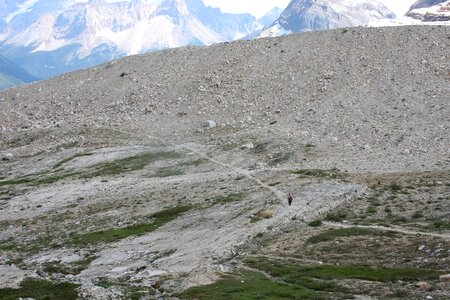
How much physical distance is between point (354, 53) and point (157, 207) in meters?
84.3

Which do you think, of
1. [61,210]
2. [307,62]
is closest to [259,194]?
[61,210]

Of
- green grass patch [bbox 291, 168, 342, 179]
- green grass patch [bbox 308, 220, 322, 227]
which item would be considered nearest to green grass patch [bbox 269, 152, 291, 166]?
green grass patch [bbox 291, 168, 342, 179]

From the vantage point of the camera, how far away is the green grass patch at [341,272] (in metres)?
41.4

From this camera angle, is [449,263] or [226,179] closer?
[449,263]

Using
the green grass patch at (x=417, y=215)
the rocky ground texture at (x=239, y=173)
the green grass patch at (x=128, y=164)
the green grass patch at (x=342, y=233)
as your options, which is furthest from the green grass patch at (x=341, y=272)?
the green grass patch at (x=128, y=164)

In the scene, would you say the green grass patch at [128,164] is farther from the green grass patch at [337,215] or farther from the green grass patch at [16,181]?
the green grass patch at [337,215]

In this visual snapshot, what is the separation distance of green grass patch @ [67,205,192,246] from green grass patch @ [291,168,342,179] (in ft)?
64.9

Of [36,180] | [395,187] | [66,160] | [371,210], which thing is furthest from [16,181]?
[395,187]

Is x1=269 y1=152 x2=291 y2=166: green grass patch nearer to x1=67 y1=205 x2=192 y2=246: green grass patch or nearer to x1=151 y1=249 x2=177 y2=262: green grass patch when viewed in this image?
x1=67 y1=205 x2=192 y2=246: green grass patch

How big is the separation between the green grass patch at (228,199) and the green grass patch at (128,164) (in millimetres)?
27982

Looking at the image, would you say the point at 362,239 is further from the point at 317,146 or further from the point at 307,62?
the point at 307,62

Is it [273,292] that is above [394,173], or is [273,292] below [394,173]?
below

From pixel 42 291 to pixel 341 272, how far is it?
1071 inches

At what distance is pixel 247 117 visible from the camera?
119 meters
